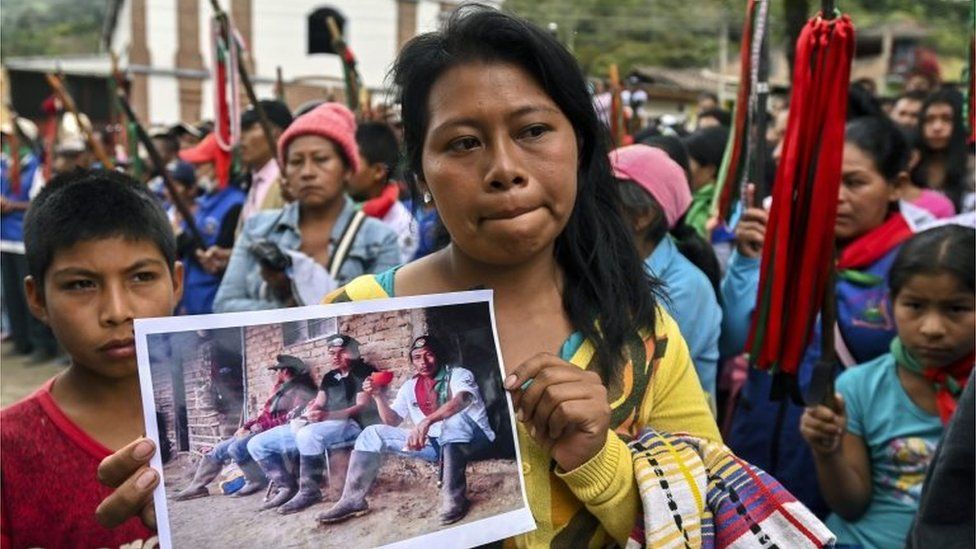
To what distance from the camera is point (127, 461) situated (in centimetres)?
106

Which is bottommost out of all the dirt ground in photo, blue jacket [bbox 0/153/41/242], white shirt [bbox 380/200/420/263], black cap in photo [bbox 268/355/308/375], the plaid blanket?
blue jacket [bbox 0/153/41/242]

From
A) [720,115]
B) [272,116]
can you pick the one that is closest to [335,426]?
[272,116]

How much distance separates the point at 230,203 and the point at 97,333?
358 cm

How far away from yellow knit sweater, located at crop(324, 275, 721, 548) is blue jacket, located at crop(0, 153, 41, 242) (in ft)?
27.1

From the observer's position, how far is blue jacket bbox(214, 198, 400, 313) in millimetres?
3365

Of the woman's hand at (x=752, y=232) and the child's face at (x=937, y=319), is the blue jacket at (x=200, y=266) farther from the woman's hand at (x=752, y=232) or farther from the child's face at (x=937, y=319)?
the child's face at (x=937, y=319)

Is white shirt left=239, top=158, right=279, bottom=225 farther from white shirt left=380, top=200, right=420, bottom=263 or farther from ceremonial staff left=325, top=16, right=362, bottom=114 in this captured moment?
ceremonial staff left=325, top=16, right=362, bottom=114

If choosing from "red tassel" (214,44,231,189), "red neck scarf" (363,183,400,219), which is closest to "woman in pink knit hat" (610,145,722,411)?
"red neck scarf" (363,183,400,219)

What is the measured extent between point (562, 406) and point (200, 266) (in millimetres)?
3634

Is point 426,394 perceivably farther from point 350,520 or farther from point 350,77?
→ point 350,77

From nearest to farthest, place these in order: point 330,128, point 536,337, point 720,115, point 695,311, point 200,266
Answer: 1. point 536,337
2. point 695,311
3. point 330,128
4. point 200,266
5. point 720,115

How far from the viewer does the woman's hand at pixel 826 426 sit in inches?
85.3

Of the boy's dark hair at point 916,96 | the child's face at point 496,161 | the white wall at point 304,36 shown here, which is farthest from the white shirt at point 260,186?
the white wall at point 304,36

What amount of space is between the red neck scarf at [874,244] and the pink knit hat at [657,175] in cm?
60
